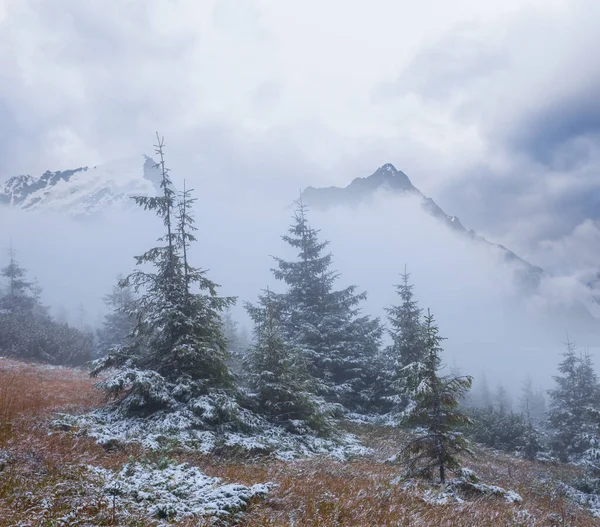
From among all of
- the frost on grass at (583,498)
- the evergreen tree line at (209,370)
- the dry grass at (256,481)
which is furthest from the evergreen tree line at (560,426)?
the evergreen tree line at (209,370)

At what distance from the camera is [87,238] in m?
186

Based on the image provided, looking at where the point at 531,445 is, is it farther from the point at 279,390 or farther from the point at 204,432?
the point at 204,432

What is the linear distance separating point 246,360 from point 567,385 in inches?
1044

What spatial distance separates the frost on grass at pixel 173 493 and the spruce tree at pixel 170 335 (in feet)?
14.6

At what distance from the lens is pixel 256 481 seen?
23.0ft

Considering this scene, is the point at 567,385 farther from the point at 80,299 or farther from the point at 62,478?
the point at 80,299

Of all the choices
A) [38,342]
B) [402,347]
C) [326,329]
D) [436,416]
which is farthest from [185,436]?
[38,342]

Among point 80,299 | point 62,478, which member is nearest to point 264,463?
point 62,478

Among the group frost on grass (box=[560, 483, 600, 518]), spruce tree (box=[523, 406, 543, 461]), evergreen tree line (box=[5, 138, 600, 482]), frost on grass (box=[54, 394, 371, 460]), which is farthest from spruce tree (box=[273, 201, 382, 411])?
spruce tree (box=[523, 406, 543, 461])

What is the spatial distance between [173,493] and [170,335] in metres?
7.04

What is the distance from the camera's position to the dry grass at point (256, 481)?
4688 mm

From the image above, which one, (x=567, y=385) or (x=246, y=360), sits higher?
(x=246, y=360)

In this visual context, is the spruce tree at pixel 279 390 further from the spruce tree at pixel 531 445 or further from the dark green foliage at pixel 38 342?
the dark green foliage at pixel 38 342

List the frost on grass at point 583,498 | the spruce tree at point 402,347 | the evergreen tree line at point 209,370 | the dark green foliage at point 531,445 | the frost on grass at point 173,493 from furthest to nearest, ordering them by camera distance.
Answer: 1. the dark green foliage at point 531,445
2. the spruce tree at point 402,347
3. the frost on grass at point 583,498
4. the evergreen tree line at point 209,370
5. the frost on grass at point 173,493
